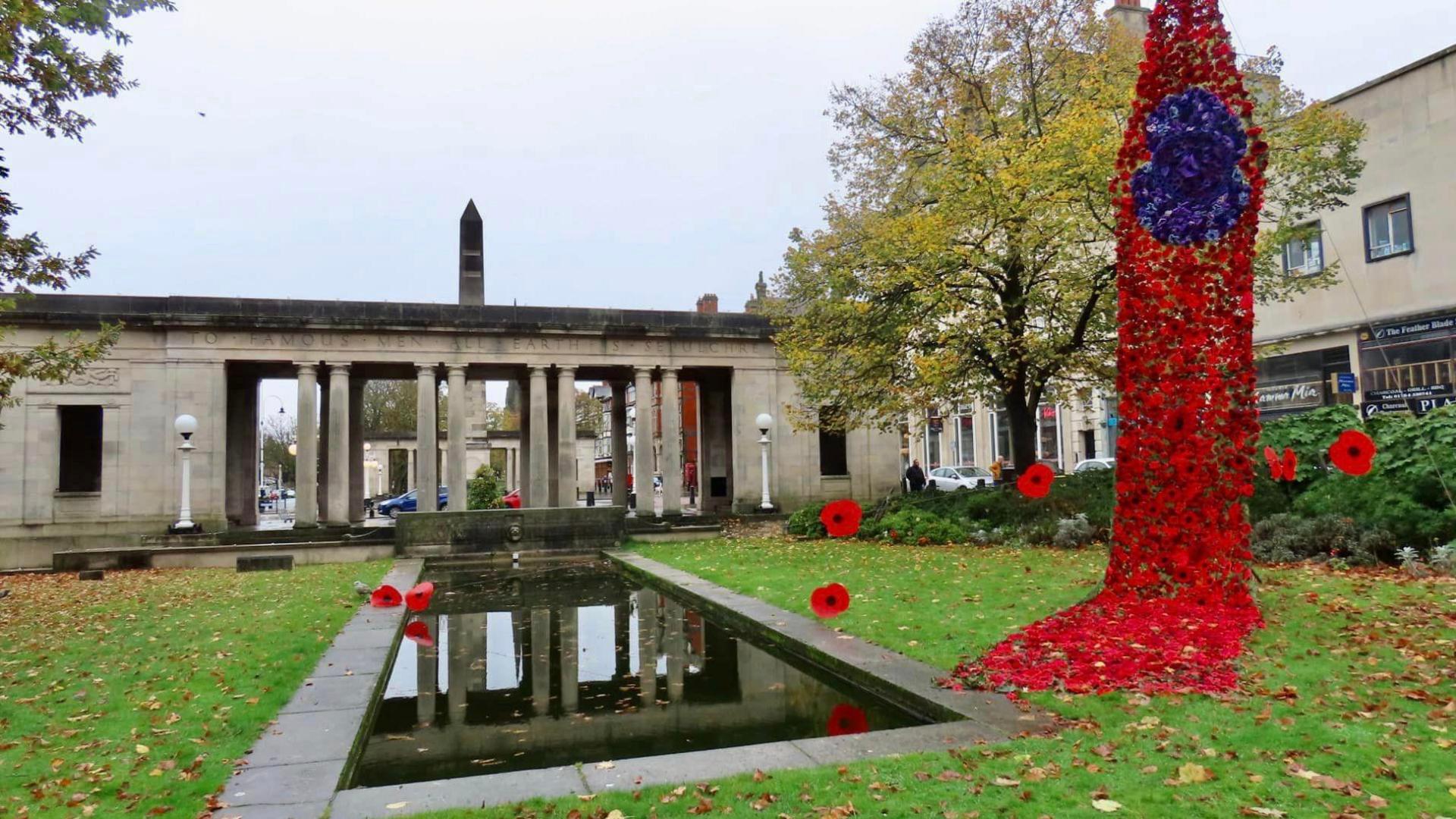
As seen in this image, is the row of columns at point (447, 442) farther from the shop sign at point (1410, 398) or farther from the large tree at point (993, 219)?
the shop sign at point (1410, 398)

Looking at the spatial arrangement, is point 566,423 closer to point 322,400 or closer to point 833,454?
point 322,400

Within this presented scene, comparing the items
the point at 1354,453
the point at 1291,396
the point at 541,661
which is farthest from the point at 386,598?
the point at 1291,396

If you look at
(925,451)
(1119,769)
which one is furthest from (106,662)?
(925,451)

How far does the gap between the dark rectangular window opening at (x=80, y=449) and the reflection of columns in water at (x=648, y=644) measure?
69.5 feet

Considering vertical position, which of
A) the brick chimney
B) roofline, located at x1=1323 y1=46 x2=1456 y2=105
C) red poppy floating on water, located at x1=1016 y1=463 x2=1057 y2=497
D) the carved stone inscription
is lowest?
red poppy floating on water, located at x1=1016 y1=463 x2=1057 y2=497

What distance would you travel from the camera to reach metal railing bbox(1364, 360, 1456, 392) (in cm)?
2780

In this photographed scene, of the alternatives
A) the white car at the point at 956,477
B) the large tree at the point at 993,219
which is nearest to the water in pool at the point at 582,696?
the large tree at the point at 993,219

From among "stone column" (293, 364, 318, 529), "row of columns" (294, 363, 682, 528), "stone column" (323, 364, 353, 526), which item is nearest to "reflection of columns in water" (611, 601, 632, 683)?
"row of columns" (294, 363, 682, 528)

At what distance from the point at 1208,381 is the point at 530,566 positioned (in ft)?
51.7

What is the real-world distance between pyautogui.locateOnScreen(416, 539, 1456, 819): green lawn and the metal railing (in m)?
22.9

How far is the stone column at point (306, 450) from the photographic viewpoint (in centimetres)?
2756

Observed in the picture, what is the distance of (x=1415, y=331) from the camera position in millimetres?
28781

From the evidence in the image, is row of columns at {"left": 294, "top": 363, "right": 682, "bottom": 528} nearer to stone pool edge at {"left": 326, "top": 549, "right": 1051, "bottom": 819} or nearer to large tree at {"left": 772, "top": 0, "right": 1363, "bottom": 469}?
large tree at {"left": 772, "top": 0, "right": 1363, "bottom": 469}

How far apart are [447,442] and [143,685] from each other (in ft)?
75.1
